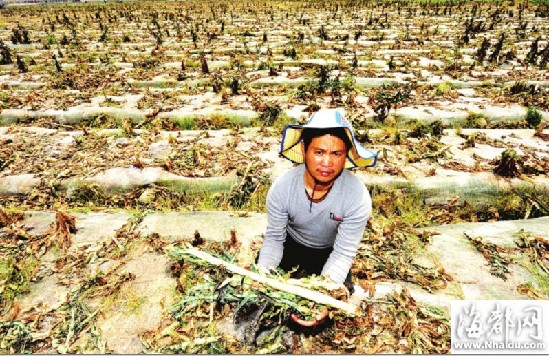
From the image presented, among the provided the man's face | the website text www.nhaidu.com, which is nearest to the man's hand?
the man's face

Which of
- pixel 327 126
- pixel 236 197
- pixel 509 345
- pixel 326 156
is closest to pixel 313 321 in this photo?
pixel 326 156

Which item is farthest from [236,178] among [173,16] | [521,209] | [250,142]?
[173,16]

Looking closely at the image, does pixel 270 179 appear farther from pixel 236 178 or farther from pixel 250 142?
pixel 250 142

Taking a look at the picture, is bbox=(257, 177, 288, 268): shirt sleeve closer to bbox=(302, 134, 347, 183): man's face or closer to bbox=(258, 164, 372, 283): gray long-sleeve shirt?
bbox=(258, 164, 372, 283): gray long-sleeve shirt

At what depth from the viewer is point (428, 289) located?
2.78 meters

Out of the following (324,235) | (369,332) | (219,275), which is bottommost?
(369,332)

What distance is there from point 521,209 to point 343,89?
3839 millimetres

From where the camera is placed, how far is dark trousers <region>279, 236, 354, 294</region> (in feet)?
8.93

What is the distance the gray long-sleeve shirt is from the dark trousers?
16cm

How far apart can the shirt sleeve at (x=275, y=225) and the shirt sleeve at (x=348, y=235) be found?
1.29 ft

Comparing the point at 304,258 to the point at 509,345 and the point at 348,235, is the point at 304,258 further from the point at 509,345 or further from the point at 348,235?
the point at 509,345

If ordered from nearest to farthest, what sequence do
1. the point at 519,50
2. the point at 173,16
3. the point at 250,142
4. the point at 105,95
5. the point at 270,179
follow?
the point at 270,179, the point at 250,142, the point at 105,95, the point at 519,50, the point at 173,16

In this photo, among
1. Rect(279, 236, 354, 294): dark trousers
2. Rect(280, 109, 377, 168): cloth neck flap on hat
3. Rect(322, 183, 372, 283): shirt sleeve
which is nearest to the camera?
Rect(280, 109, 377, 168): cloth neck flap on hat

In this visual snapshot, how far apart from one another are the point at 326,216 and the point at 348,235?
20cm
